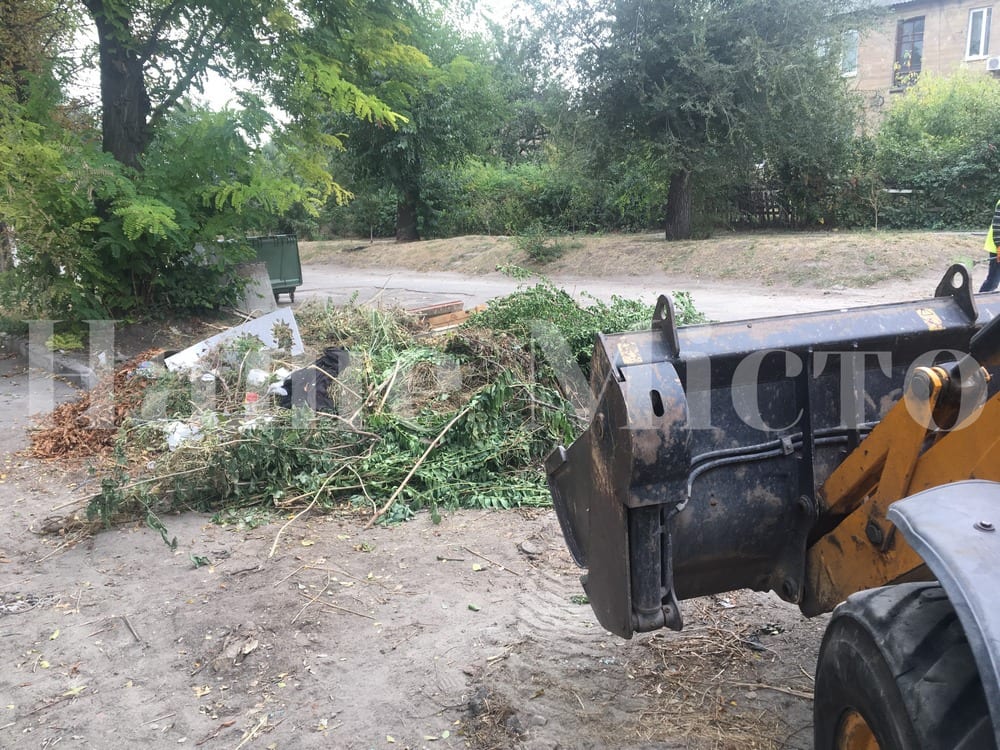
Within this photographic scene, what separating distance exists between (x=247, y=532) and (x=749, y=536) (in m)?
3.35

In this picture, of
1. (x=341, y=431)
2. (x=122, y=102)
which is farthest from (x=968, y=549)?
Answer: (x=122, y=102)

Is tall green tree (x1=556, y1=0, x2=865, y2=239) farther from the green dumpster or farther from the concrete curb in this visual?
the concrete curb

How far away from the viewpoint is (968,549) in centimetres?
168

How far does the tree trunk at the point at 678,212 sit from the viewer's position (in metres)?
20.5

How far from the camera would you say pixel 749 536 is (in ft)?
9.22

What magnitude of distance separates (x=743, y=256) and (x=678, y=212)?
372 centimetres

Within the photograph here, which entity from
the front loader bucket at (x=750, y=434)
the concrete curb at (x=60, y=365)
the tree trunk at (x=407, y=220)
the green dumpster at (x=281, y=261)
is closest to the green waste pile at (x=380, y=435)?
the concrete curb at (x=60, y=365)

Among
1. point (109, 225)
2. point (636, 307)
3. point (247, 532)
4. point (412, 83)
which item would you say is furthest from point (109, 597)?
point (412, 83)

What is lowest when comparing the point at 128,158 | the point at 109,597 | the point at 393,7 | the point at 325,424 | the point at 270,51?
the point at 109,597

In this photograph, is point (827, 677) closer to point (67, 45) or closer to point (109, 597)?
point (109, 597)

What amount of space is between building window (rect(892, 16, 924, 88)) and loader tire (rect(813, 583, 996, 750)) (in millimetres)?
34901

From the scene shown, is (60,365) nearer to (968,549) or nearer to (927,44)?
(968,549)

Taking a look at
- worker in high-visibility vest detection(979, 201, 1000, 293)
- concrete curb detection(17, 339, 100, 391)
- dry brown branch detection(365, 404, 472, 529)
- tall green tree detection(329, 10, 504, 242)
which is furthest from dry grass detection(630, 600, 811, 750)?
tall green tree detection(329, 10, 504, 242)

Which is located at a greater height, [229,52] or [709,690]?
[229,52]
